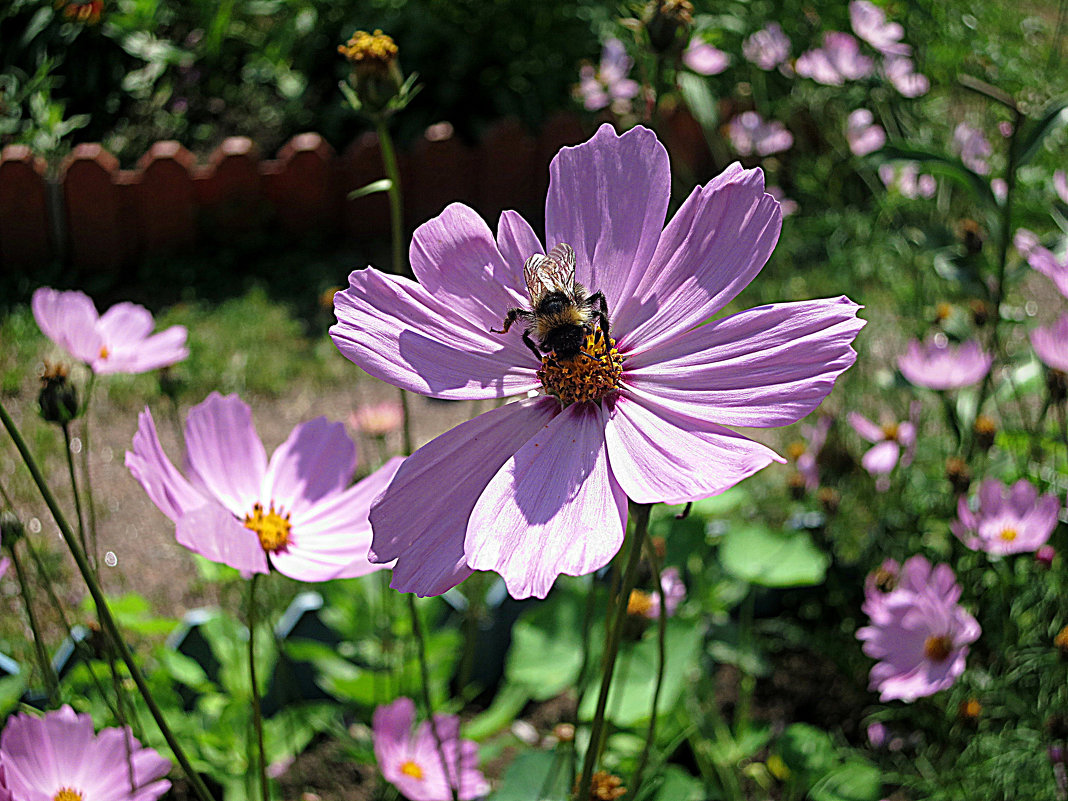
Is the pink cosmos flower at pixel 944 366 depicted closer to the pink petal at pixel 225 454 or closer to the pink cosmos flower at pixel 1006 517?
the pink cosmos flower at pixel 1006 517

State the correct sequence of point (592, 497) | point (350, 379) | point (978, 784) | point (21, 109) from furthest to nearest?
point (21, 109)
point (350, 379)
point (978, 784)
point (592, 497)

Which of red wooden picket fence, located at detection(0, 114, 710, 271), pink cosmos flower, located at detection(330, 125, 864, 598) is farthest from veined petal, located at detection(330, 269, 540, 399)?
red wooden picket fence, located at detection(0, 114, 710, 271)

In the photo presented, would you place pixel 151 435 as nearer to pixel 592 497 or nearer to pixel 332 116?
pixel 592 497

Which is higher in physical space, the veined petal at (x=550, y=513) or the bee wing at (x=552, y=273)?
the bee wing at (x=552, y=273)

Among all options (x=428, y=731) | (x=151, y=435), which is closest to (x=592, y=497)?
(x=151, y=435)

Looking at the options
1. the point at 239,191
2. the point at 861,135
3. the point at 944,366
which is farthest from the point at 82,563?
the point at 239,191

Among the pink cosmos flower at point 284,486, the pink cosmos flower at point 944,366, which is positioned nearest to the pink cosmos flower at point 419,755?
the pink cosmos flower at point 284,486
